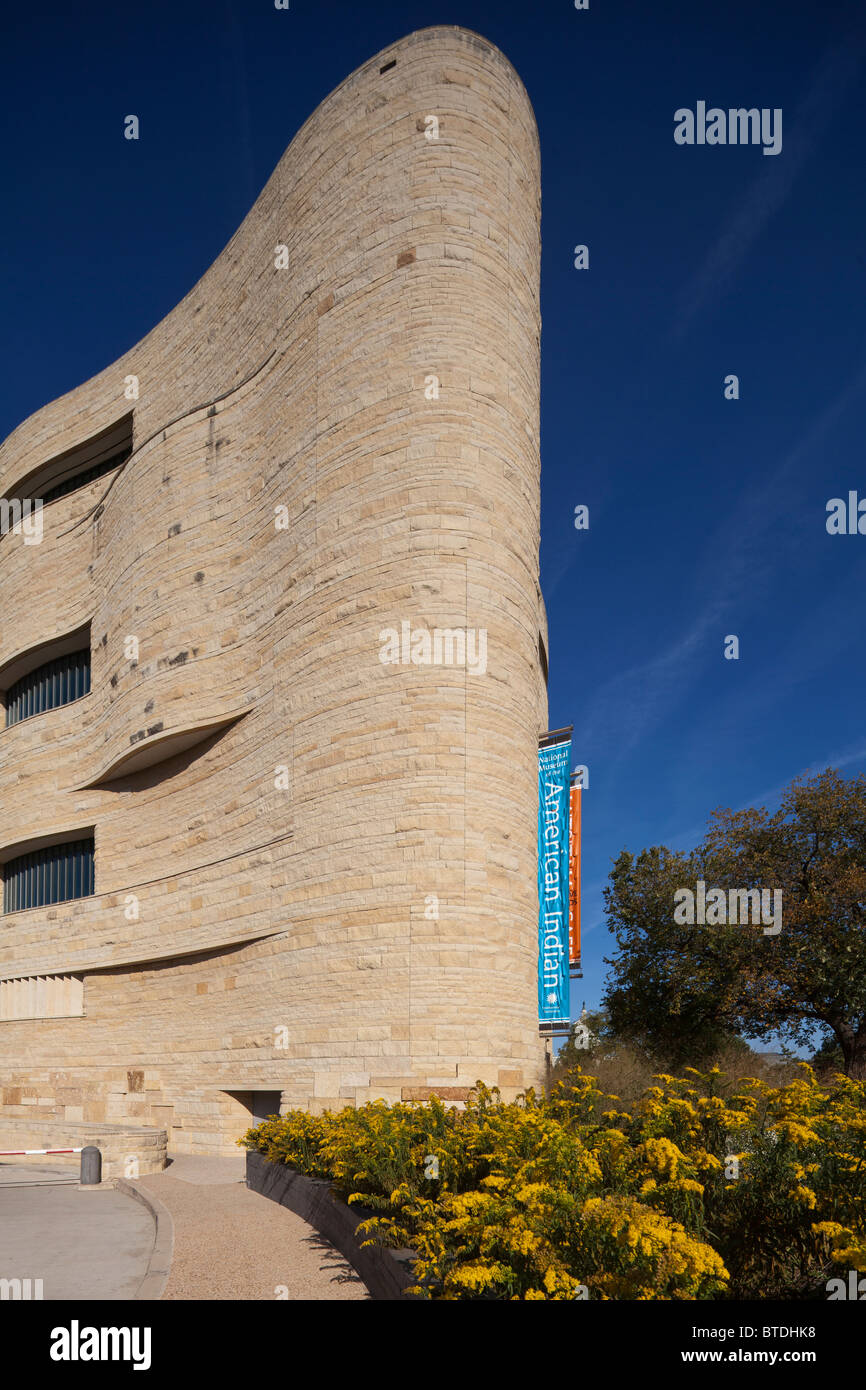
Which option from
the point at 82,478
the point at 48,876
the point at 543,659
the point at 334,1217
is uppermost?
the point at 82,478

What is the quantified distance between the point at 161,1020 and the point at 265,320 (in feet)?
52.3

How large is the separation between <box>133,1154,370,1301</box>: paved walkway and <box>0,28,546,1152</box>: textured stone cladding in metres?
3.78

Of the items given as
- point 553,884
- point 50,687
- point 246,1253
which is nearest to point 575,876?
point 553,884

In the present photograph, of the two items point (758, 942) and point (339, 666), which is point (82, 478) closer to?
point (339, 666)

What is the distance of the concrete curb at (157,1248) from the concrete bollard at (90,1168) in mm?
537

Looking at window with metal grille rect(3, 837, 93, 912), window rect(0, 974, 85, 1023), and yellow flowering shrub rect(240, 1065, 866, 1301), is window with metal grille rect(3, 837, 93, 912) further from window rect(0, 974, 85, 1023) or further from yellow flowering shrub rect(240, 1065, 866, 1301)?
yellow flowering shrub rect(240, 1065, 866, 1301)

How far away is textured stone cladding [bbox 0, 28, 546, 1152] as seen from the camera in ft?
56.4

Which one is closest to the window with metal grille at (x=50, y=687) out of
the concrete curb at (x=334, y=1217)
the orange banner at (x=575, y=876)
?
the orange banner at (x=575, y=876)

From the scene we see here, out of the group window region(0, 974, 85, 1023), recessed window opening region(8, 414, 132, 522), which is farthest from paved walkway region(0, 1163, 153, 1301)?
recessed window opening region(8, 414, 132, 522)

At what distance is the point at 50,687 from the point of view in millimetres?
32406

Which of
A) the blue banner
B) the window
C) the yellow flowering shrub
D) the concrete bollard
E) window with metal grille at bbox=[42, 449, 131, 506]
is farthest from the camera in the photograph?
window with metal grille at bbox=[42, 449, 131, 506]

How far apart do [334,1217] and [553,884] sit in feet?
39.1

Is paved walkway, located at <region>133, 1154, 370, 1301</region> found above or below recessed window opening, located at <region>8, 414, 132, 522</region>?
below
